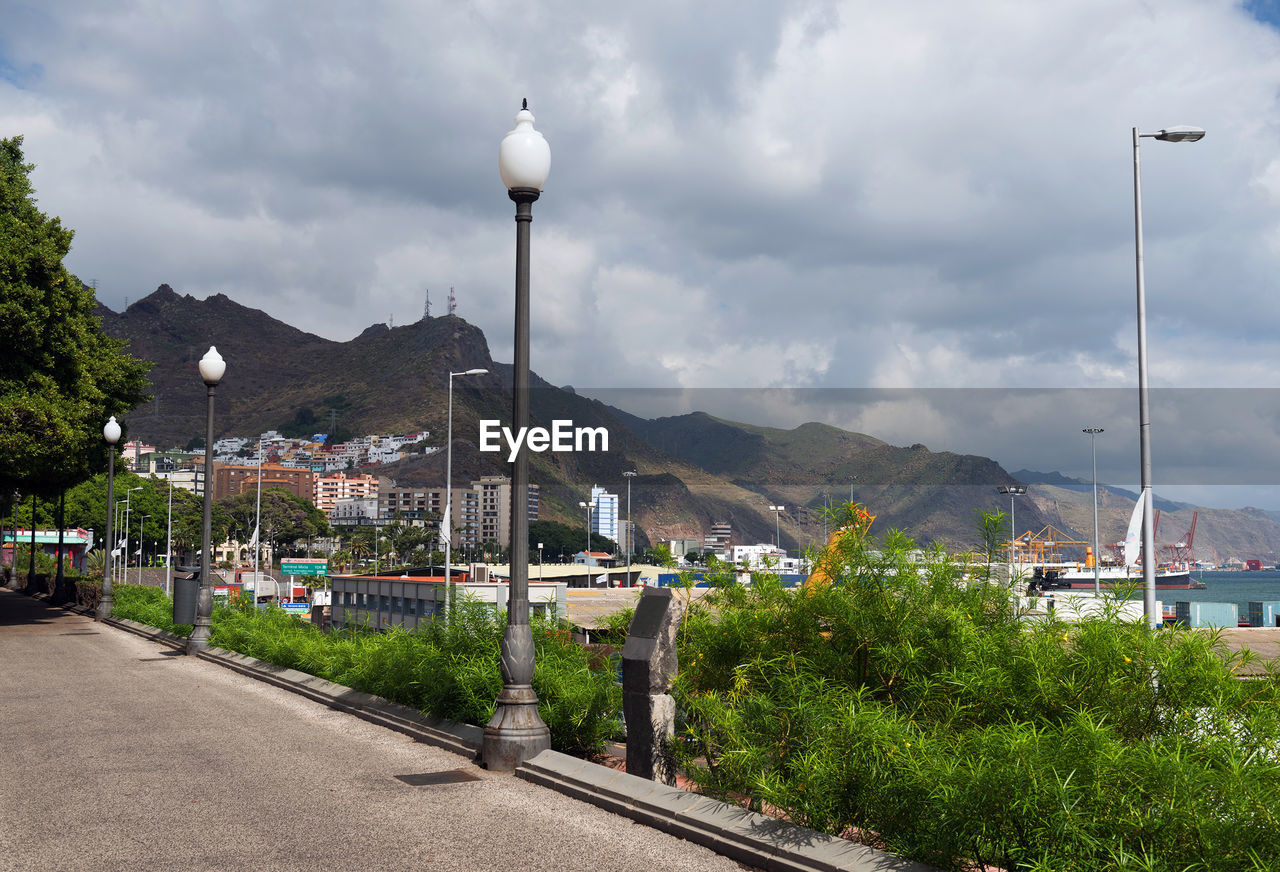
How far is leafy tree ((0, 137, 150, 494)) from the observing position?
2644 centimetres

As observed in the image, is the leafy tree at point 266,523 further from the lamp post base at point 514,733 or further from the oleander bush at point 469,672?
the lamp post base at point 514,733

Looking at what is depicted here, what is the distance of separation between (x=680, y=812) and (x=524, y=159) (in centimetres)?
652

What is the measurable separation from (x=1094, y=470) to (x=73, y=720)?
215 ft

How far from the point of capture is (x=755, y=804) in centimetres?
668

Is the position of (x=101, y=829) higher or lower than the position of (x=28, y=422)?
lower

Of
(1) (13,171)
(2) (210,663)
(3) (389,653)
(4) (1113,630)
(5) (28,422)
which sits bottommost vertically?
(2) (210,663)

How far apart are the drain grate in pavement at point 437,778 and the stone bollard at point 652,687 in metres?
1.73

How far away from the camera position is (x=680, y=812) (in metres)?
6.70

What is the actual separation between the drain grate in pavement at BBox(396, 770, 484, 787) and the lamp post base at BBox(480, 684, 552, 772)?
269mm

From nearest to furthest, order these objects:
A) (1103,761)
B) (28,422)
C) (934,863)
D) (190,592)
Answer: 1. (1103,761)
2. (934,863)
3. (190,592)
4. (28,422)

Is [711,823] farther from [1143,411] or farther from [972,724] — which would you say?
[1143,411]

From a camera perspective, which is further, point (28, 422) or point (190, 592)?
point (28, 422)

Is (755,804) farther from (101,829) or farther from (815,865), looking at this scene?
(101,829)

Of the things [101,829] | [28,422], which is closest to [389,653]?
[101,829]
